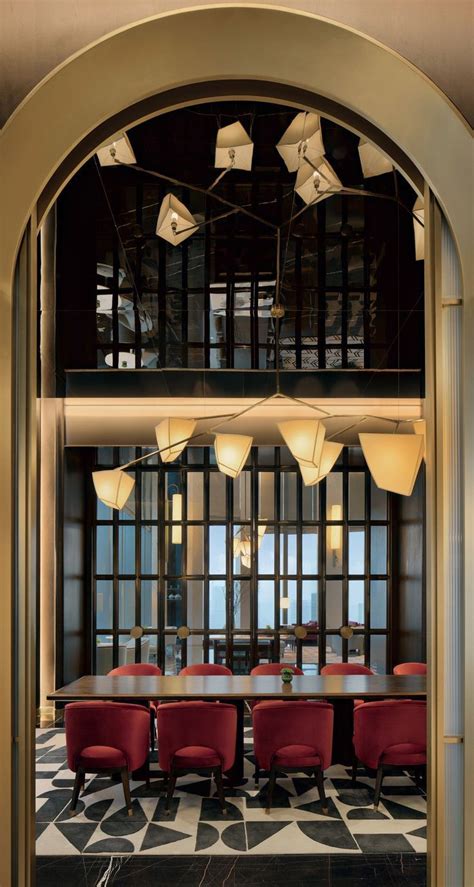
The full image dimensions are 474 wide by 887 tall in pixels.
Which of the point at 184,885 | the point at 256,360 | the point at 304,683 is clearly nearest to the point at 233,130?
the point at 256,360

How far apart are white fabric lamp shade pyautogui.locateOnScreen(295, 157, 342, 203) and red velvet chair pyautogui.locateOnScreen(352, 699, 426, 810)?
11.4 feet

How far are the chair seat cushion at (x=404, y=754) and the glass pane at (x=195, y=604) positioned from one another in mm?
3585

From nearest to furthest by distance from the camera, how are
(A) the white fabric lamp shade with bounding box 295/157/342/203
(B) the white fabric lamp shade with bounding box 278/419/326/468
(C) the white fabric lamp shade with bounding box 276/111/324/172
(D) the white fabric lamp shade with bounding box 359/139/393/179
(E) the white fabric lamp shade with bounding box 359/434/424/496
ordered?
(E) the white fabric lamp shade with bounding box 359/434/424/496 → (A) the white fabric lamp shade with bounding box 295/157/342/203 → (C) the white fabric lamp shade with bounding box 276/111/324/172 → (B) the white fabric lamp shade with bounding box 278/419/326/468 → (D) the white fabric lamp shade with bounding box 359/139/393/179

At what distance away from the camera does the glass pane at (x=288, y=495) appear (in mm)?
8523

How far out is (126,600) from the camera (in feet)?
27.8

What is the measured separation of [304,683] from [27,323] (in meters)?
4.32

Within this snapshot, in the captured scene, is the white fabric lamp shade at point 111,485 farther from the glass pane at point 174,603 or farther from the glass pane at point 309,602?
the glass pane at point 309,602

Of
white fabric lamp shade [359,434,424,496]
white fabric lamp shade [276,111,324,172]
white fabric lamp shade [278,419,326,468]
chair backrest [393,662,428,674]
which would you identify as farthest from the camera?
chair backrest [393,662,428,674]

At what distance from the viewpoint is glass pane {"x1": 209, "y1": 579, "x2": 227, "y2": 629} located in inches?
333

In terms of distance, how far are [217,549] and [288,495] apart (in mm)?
1051

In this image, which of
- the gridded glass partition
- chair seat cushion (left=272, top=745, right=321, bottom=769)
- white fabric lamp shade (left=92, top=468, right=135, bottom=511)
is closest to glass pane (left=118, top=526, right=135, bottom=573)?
the gridded glass partition

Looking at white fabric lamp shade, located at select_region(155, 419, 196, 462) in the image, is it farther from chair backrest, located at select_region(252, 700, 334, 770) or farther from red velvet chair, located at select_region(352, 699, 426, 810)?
red velvet chair, located at select_region(352, 699, 426, 810)

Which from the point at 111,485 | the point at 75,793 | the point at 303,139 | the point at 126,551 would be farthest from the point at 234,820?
the point at 303,139

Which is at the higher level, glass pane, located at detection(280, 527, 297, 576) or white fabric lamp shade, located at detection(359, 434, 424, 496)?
white fabric lamp shade, located at detection(359, 434, 424, 496)
